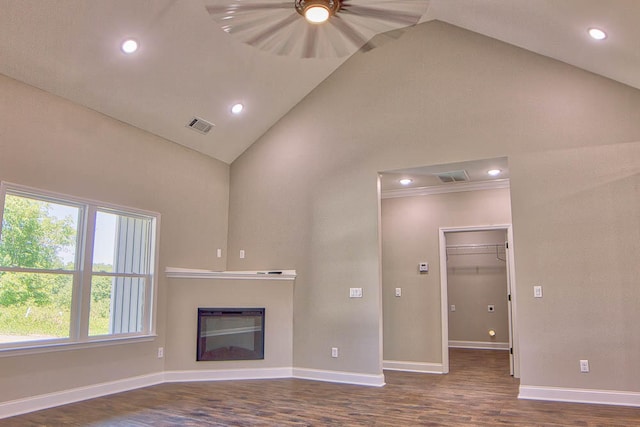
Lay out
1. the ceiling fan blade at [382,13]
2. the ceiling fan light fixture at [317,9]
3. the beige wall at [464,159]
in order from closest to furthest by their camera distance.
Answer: the ceiling fan light fixture at [317,9] < the ceiling fan blade at [382,13] < the beige wall at [464,159]

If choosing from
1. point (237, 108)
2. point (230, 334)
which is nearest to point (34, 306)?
point (230, 334)

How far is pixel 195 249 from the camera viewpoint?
6.20 meters

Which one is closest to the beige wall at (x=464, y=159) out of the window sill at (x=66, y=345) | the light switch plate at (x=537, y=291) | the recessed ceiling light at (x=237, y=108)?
the light switch plate at (x=537, y=291)

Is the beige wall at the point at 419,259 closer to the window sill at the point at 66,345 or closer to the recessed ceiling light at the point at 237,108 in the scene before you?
the recessed ceiling light at the point at 237,108

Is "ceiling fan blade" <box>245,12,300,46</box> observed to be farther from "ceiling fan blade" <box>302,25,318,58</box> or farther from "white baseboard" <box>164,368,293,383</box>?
"white baseboard" <box>164,368,293,383</box>

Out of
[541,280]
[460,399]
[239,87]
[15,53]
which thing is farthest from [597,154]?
[15,53]

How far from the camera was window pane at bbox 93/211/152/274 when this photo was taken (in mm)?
5082

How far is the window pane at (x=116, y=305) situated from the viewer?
4.98 m

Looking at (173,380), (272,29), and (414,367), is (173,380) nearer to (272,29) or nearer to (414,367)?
(414,367)

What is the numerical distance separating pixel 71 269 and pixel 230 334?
2.07 metres

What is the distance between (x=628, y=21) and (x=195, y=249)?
507cm

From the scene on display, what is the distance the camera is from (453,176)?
6344mm

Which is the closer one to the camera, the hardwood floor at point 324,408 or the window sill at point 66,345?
the hardwood floor at point 324,408

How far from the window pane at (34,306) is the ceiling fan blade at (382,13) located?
3678mm
